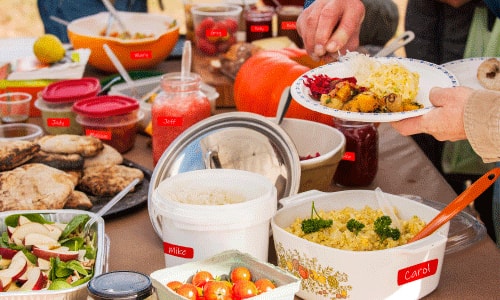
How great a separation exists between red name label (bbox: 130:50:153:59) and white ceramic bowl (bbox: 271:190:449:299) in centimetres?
159

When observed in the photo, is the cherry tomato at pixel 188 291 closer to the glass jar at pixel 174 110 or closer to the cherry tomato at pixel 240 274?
the cherry tomato at pixel 240 274

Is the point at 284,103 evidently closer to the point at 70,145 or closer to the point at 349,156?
the point at 349,156

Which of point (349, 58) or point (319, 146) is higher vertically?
point (349, 58)

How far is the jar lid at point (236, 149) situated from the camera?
1.67 metres

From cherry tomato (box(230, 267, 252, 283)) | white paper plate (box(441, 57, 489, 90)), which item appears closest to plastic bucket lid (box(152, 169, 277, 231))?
cherry tomato (box(230, 267, 252, 283))

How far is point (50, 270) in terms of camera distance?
4.46 ft

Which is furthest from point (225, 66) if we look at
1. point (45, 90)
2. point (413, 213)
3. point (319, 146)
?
point (413, 213)

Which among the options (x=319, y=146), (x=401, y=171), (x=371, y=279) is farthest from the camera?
(x=401, y=171)

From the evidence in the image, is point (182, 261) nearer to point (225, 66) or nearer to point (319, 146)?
point (319, 146)

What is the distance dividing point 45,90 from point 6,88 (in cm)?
21

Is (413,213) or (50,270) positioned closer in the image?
(50,270)

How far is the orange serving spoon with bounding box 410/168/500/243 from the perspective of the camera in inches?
54.3

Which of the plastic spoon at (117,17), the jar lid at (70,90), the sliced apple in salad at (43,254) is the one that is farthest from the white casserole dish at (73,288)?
the plastic spoon at (117,17)

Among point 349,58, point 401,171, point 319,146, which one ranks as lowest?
point 401,171
